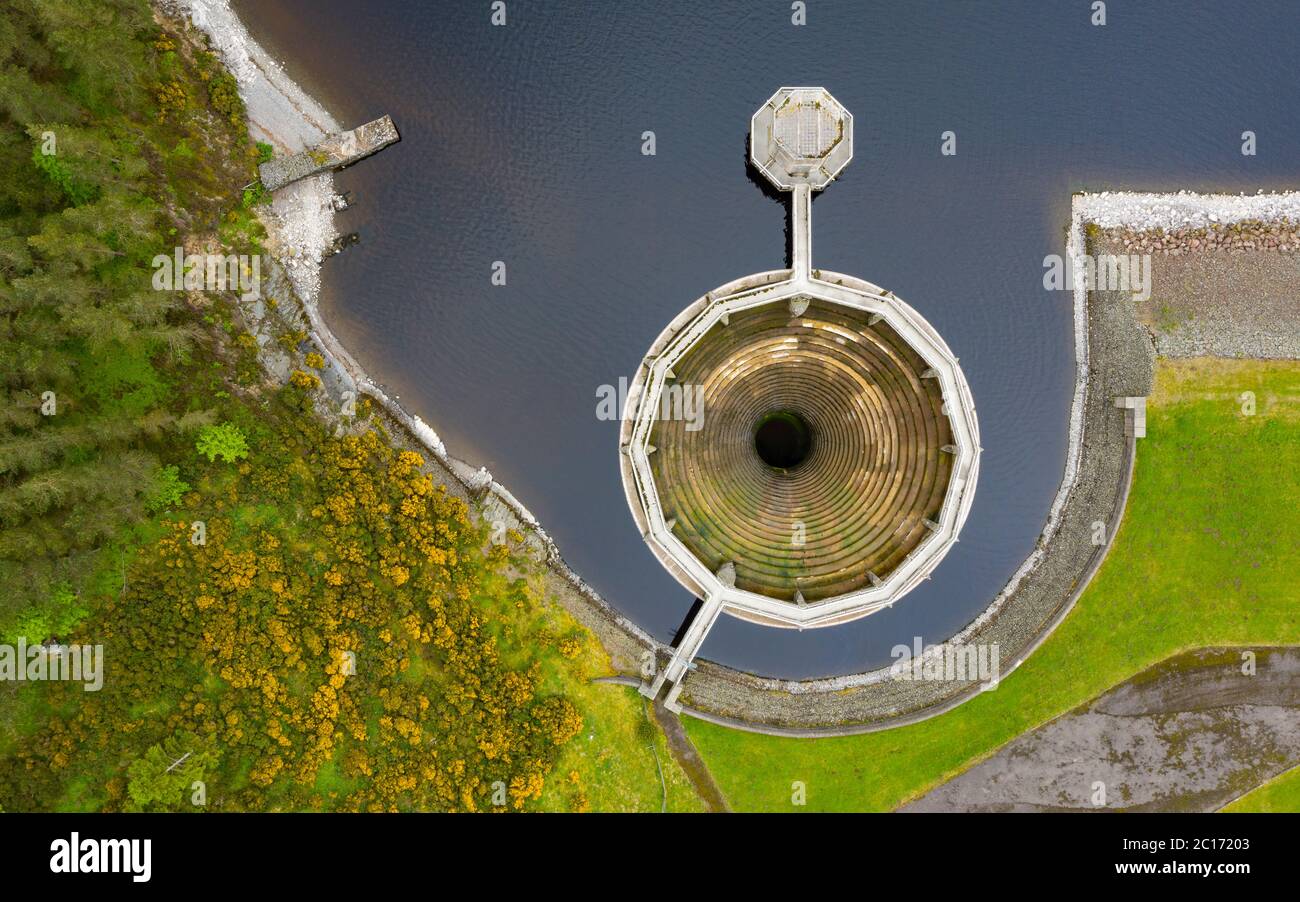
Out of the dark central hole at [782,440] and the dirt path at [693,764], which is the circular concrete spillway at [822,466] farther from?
the dirt path at [693,764]

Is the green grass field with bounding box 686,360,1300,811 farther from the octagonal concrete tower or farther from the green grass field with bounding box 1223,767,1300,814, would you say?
the octagonal concrete tower

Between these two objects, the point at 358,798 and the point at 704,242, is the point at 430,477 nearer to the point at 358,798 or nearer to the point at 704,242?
the point at 358,798

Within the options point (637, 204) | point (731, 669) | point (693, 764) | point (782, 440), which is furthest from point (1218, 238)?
point (693, 764)

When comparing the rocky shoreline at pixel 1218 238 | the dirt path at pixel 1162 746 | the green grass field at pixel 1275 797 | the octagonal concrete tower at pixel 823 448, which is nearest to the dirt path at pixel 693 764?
the octagonal concrete tower at pixel 823 448

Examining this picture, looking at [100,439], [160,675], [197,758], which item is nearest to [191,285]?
[100,439]

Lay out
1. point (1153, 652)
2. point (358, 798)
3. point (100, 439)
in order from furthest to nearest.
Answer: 1. point (1153, 652)
2. point (358, 798)
3. point (100, 439)
